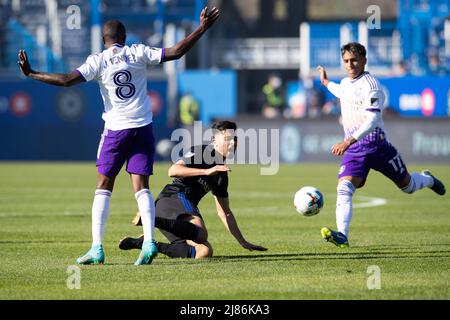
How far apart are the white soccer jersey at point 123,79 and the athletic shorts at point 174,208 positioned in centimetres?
102

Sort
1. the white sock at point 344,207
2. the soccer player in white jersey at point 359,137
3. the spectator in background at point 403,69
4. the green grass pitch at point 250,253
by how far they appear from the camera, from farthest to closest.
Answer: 1. the spectator in background at point 403,69
2. the white sock at point 344,207
3. the soccer player in white jersey at point 359,137
4. the green grass pitch at point 250,253

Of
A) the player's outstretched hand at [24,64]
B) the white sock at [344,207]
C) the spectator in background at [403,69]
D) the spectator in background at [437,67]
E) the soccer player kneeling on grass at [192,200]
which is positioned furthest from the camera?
the spectator in background at [437,67]

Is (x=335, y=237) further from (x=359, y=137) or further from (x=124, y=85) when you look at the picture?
(x=124, y=85)

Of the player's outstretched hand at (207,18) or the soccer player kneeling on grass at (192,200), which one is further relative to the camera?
the soccer player kneeling on grass at (192,200)

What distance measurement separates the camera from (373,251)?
10383 mm

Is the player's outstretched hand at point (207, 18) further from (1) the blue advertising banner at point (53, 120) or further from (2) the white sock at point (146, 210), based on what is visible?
(1) the blue advertising banner at point (53, 120)

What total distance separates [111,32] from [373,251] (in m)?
3.50

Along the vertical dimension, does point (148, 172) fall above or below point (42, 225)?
above

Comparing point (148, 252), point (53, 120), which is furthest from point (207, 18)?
point (53, 120)

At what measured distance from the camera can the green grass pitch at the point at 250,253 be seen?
7.64 m

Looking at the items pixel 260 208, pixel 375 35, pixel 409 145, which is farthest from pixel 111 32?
pixel 375 35

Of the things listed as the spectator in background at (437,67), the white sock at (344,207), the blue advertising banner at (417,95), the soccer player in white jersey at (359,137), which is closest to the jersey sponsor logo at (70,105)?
the blue advertising banner at (417,95)

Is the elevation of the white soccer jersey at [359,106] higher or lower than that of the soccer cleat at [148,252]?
higher
